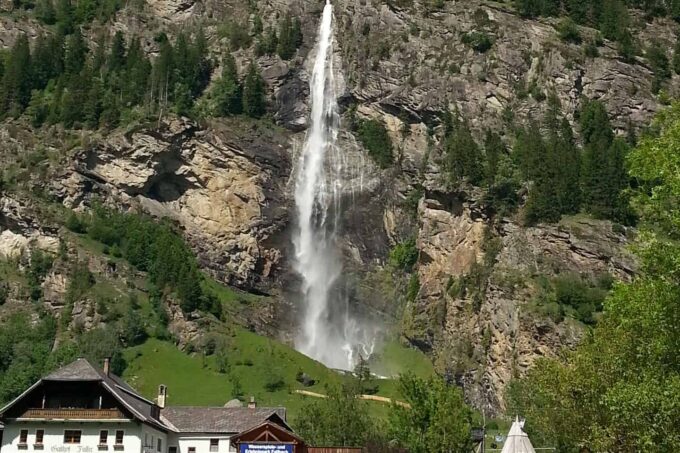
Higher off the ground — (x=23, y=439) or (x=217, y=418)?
(x=217, y=418)

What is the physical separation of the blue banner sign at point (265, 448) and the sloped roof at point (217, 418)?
859 inches

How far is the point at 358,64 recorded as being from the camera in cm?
16025

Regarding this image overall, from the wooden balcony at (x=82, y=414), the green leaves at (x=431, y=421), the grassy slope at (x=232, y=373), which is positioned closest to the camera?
the wooden balcony at (x=82, y=414)

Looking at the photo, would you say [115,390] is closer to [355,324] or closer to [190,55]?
[355,324]

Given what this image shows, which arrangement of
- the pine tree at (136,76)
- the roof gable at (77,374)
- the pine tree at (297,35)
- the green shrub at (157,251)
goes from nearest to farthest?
the roof gable at (77,374) < the green shrub at (157,251) < the pine tree at (136,76) < the pine tree at (297,35)

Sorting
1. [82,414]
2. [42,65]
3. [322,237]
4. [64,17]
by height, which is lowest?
[82,414]

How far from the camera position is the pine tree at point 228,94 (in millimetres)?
154750

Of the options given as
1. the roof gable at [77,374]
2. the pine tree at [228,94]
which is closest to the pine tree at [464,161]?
the pine tree at [228,94]

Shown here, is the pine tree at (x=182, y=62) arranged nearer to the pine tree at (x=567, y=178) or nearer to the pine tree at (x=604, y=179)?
the pine tree at (x=567, y=178)

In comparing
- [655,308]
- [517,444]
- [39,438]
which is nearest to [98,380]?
[39,438]

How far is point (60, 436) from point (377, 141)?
301 feet

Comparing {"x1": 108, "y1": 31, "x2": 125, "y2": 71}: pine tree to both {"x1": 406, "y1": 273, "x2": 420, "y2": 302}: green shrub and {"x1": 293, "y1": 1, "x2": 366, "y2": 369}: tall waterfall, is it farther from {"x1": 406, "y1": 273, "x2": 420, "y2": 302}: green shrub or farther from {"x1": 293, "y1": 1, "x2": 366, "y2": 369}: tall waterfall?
{"x1": 406, "y1": 273, "x2": 420, "y2": 302}: green shrub

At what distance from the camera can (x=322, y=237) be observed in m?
145

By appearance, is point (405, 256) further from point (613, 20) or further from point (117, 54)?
point (117, 54)
